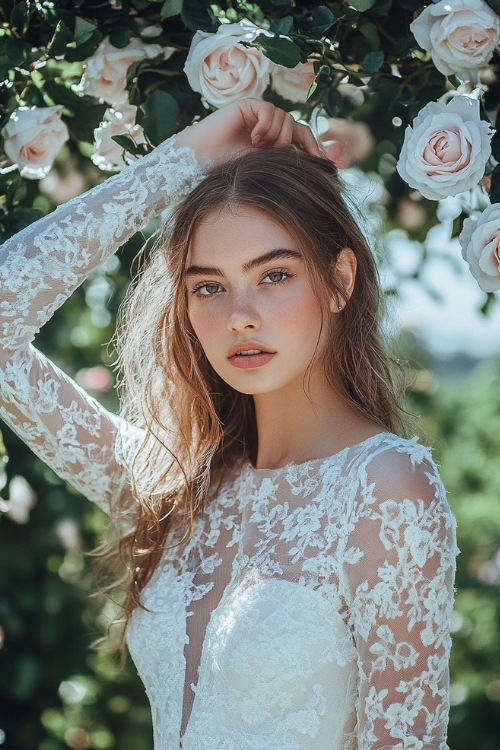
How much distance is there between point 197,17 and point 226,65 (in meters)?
0.12

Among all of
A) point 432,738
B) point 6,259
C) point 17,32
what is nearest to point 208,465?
point 6,259

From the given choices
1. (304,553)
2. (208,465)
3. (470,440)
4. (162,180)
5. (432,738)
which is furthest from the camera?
(470,440)

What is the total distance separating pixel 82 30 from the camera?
2.19m

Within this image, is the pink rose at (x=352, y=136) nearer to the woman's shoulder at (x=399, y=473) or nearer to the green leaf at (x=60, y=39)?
the green leaf at (x=60, y=39)

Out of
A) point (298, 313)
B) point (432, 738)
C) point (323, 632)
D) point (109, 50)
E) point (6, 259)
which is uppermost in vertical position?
point (109, 50)

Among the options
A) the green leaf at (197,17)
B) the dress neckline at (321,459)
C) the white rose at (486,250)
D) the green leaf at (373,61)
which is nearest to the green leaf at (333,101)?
the green leaf at (373,61)

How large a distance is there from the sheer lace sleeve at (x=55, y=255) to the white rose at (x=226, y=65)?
0.58 ft

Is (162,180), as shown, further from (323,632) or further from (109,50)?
(323,632)

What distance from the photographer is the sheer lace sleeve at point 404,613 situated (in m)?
1.95

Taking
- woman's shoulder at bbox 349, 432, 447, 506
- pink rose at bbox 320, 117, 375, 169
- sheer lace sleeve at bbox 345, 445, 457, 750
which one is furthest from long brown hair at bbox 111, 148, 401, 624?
pink rose at bbox 320, 117, 375, 169

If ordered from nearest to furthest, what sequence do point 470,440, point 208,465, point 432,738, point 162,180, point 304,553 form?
1. point 432,738
2. point 304,553
3. point 162,180
4. point 208,465
5. point 470,440

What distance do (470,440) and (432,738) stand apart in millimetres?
3269

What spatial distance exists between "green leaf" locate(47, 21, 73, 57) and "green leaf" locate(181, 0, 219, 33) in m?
0.24

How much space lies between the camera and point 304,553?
2141mm
